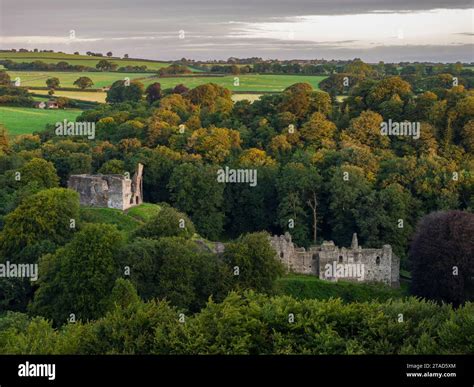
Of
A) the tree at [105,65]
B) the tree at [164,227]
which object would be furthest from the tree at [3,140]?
the tree at [164,227]

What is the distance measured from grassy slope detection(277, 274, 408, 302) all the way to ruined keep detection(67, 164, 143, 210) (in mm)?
12243

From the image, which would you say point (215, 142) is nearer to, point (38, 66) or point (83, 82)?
point (83, 82)

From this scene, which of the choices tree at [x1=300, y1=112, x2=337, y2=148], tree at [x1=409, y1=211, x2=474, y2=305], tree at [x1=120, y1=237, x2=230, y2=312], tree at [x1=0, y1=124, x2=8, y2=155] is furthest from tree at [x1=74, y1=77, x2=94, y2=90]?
tree at [x1=409, y1=211, x2=474, y2=305]

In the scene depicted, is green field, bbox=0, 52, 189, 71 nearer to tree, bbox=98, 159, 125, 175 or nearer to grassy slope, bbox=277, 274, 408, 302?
tree, bbox=98, 159, 125, 175

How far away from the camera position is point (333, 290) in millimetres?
46812

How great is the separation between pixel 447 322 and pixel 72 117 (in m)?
52.5

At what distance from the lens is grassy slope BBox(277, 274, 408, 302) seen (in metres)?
46.3

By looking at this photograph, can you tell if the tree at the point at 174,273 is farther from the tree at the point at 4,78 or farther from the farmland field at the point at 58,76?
the tree at the point at 4,78

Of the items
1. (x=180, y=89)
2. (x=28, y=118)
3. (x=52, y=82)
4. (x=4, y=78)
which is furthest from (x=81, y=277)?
(x=180, y=89)

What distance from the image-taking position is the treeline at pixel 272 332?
27766 millimetres

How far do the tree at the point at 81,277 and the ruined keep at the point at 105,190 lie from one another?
1061 cm

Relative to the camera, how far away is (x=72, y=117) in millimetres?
74312
